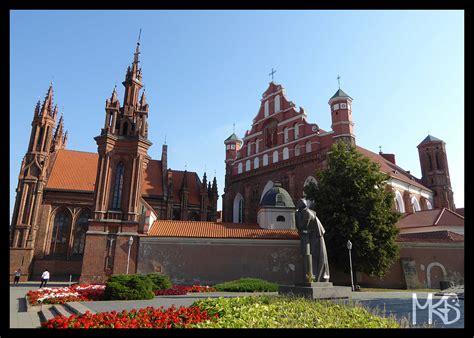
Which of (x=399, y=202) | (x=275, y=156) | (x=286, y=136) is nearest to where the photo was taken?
(x=286, y=136)

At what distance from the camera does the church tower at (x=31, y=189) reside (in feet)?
103

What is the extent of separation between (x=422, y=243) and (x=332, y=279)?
7828 millimetres

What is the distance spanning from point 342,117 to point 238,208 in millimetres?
16996

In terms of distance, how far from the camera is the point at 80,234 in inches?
1353

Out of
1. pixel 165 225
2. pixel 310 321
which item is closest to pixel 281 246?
pixel 165 225

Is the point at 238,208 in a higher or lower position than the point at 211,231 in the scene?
higher

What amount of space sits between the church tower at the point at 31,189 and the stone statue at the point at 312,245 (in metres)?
30.0

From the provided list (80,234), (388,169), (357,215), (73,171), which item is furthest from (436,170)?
(73,171)

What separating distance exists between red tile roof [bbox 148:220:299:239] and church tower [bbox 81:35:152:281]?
2.25 meters

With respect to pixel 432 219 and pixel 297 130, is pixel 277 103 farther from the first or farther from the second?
pixel 432 219

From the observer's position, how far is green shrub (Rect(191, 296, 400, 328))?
7293 millimetres

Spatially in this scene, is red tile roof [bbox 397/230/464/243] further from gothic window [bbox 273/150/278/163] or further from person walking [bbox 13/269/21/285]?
person walking [bbox 13/269/21/285]

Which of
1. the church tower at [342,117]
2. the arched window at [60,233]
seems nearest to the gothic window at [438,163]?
the church tower at [342,117]
